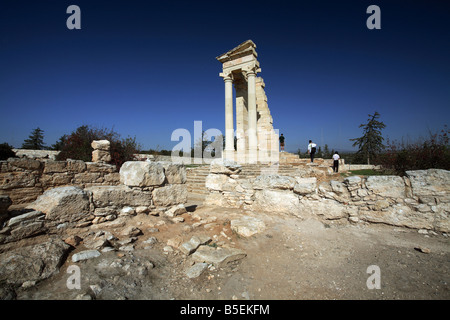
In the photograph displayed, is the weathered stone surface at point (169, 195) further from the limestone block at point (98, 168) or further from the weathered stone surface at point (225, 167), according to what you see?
the limestone block at point (98, 168)

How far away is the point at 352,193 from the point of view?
3.78 meters

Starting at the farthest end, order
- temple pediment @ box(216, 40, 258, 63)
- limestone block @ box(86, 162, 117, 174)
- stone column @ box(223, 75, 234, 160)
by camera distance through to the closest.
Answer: stone column @ box(223, 75, 234, 160) → temple pediment @ box(216, 40, 258, 63) → limestone block @ box(86, 162, 117, 174)

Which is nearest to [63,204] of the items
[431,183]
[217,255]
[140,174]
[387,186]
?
[140,174]

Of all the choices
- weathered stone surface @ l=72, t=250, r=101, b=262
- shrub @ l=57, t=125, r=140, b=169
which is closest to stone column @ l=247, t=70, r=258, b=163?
shrub @ l=57, t=125, r=140, b=169

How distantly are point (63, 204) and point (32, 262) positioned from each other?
1076 mm

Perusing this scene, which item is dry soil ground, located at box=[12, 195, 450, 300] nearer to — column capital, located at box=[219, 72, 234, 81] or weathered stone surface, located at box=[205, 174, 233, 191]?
weathered stone surface, located at box=[205, 174, 233, 191]

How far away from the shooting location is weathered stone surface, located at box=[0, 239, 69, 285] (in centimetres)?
195

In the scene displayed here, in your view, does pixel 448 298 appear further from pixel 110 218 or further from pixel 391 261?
pixel 110 218

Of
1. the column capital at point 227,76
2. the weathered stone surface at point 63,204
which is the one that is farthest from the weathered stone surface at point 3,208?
the column capital at point 227,76

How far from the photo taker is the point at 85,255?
242 cm

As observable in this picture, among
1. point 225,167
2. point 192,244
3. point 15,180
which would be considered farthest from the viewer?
point 225,167

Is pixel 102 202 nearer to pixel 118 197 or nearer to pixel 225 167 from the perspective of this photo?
pixel 118 197

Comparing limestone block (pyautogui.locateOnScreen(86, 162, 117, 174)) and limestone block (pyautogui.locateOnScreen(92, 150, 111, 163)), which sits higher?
limestone block (pyautogui.locateOnScreen(92, 150, 111, 163))

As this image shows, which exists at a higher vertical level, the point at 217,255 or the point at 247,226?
the point at 247,226
